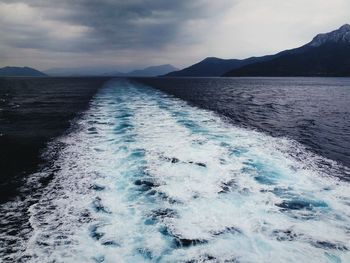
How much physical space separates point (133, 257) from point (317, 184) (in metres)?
6.60

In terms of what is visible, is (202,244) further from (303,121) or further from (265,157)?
(303,121)

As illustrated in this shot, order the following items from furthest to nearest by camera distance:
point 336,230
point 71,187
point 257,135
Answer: point 257,135 → point 71,187 → point 336,230

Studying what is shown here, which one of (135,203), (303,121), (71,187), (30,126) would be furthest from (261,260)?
(303,121)

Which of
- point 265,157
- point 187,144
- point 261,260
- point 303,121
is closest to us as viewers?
point 261,260

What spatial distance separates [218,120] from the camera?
73.7 feet

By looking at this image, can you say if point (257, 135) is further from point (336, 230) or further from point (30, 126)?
point (30, 126)

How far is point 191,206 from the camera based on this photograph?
8133mm

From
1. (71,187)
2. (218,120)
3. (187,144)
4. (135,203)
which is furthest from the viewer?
(218,120)

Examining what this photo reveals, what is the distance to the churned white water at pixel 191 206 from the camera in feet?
20.3

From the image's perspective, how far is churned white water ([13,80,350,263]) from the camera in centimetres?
618

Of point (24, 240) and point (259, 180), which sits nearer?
point (24, 240)

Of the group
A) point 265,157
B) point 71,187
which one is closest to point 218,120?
point 265,157

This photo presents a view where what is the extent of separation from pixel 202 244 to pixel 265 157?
7.15 meters

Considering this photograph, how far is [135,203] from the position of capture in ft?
27.6
